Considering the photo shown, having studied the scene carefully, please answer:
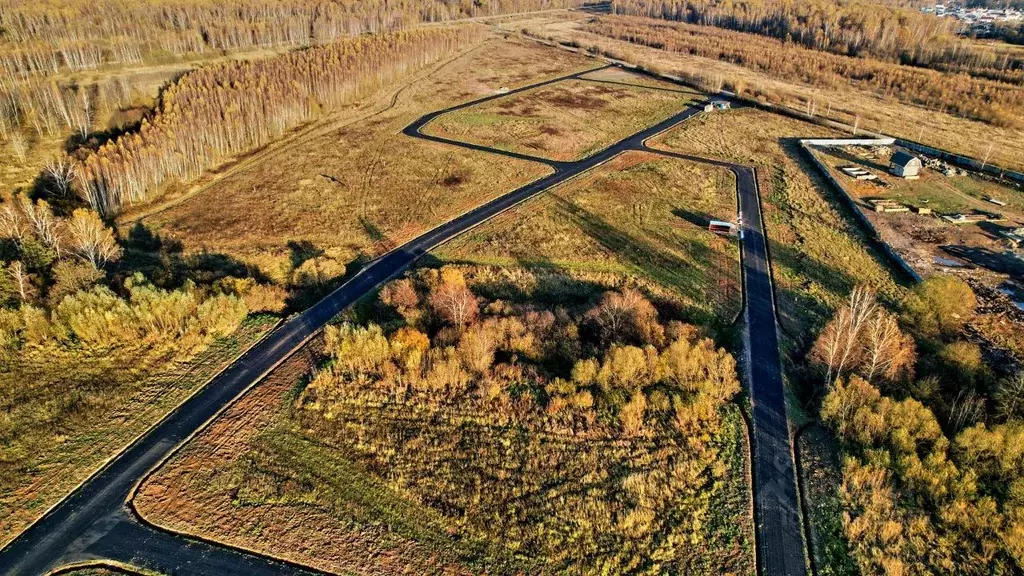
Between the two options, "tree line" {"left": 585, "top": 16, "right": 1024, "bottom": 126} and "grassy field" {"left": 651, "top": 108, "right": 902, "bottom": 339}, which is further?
"tree line" {"left": 585, "top": 16, "right": 1024, "bottom": 126}

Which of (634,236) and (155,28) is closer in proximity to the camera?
(634,236)

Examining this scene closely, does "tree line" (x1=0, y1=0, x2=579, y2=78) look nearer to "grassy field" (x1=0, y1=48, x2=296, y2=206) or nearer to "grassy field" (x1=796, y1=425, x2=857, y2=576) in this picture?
"grassy field" (x1=0, y1=48, x2=296, y2=206)

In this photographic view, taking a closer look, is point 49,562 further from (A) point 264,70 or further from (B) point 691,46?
(B) point 691,46

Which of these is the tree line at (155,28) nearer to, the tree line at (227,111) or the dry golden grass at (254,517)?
the tree line at (227,111)

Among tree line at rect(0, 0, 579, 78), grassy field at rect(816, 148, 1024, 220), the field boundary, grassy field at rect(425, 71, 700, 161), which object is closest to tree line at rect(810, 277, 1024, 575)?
grassy field at rect(816, 148, 1024, 220)

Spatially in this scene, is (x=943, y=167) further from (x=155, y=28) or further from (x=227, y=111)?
(x=155, y=28)

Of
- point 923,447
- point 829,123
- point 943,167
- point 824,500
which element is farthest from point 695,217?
point 829,123

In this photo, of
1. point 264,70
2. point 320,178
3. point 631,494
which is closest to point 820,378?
point 631,494
